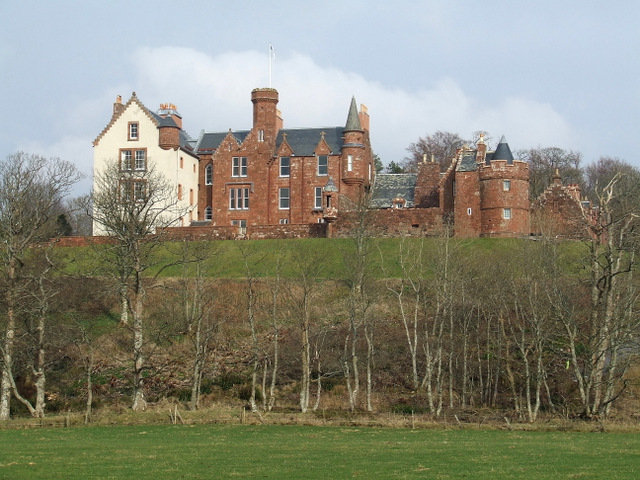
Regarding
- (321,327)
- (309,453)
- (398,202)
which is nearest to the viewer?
(309,453)

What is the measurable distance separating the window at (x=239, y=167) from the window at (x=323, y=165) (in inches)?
225

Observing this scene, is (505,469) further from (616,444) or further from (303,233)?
(303,233)

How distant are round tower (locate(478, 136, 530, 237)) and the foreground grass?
3072cm

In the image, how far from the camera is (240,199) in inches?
2753

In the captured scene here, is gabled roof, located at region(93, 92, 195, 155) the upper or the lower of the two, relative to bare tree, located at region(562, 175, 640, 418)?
upper

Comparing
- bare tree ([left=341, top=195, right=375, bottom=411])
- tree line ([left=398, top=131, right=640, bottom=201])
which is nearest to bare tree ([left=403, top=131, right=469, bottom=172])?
tree line ([left=398, top=131, right=640, bottom=201])

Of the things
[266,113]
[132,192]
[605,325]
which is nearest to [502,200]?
[266,113]

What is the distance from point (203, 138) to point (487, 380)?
39.6 m

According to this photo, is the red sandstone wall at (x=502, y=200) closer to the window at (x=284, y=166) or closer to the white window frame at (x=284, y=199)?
the white window frame at (x=284, y=199)

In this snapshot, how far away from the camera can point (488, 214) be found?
61.1 metres

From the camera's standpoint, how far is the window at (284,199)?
69812 mm

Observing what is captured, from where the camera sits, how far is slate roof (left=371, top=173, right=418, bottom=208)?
6956 cm

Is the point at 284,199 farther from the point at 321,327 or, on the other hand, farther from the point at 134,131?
the point at 321,327

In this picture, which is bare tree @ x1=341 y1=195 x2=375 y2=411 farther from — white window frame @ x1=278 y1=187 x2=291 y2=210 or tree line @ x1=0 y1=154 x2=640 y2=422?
white window frame @ x1=278 y1=187 x2=291 y2=210
